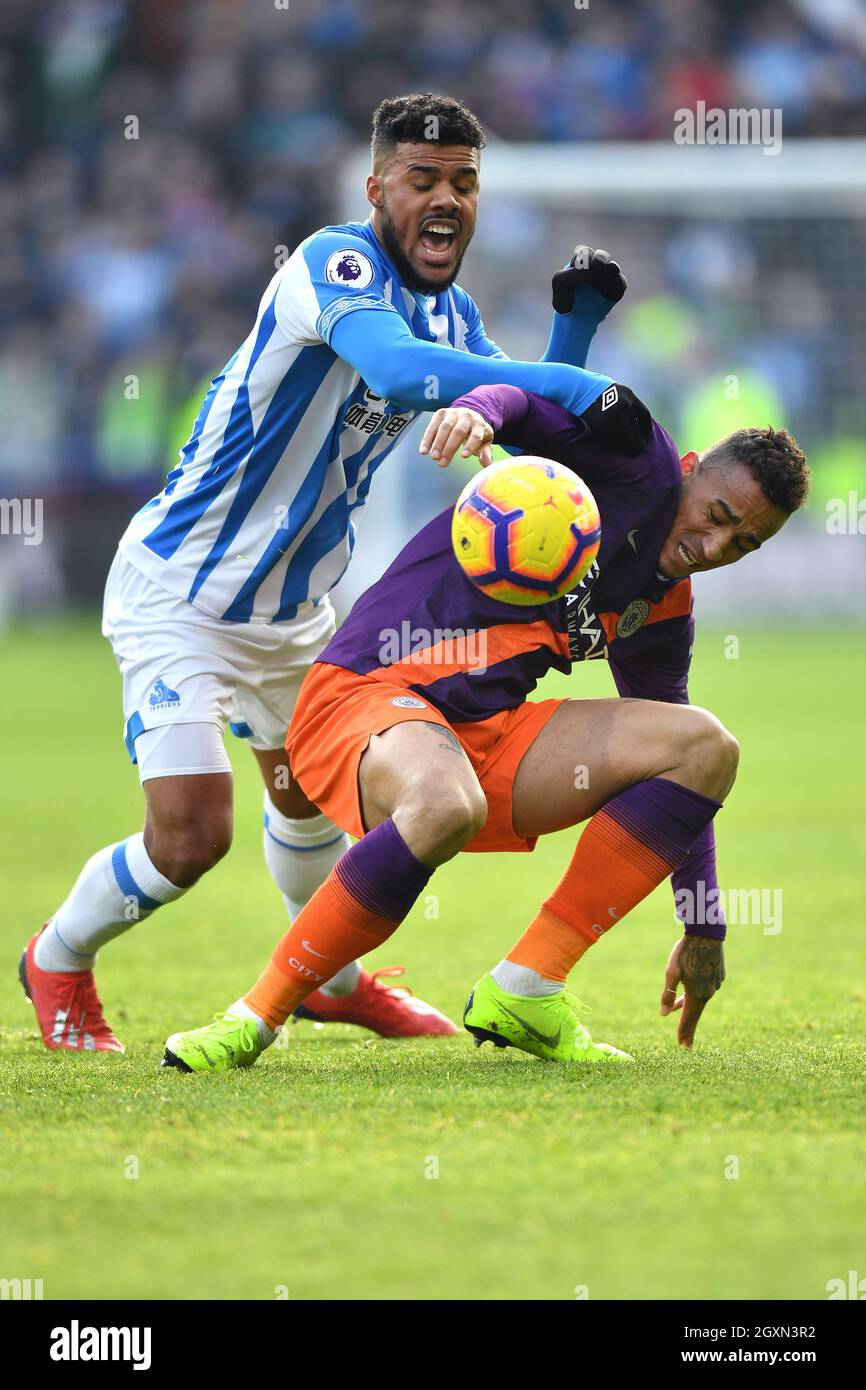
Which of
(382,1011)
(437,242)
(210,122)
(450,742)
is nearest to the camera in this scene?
(450,742)

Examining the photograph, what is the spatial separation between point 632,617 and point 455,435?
3.13 ft

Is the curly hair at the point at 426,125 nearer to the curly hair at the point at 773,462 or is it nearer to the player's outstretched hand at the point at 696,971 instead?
the curly hair at the point at 773,462

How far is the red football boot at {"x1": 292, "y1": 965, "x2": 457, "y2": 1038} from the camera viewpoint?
508 cm

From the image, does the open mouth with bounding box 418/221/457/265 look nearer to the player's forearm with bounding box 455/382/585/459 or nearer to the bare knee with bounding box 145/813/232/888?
the player's forearm with bounding box 455/382/585/459


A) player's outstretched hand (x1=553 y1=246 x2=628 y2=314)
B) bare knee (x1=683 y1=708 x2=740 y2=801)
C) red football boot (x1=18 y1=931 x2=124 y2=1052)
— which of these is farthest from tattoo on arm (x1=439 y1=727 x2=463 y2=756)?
red football boot (x1=18 y1=931 x2=124 y2=1052)

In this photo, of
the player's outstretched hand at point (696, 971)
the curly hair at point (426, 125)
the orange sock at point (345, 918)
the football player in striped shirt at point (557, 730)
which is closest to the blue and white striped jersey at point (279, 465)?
the curly hair at point (426, 125)

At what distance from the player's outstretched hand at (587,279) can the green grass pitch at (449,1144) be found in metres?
1.90

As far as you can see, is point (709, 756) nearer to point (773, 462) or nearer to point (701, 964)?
point (701, 964)

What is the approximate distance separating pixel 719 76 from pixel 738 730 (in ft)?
37.7

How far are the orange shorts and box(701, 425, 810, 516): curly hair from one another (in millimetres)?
748

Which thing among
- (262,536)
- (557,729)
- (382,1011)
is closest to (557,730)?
(557,729)

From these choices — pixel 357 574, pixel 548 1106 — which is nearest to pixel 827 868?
pixel 548 1106

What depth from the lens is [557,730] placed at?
15.0ft

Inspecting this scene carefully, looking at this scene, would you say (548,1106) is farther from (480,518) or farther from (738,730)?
(738,730)
